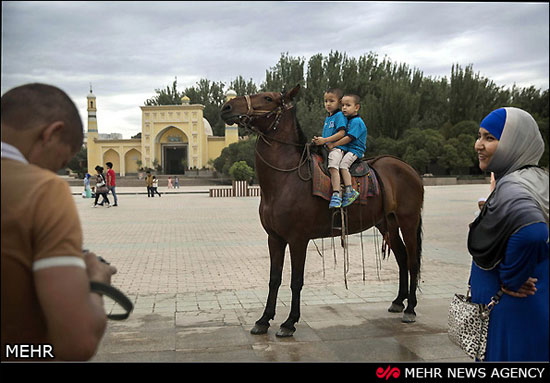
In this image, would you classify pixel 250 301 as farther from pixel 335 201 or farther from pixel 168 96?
pixel 168 96

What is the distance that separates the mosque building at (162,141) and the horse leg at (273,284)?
4478cm

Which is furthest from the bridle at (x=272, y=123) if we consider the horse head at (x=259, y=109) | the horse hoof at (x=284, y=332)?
the horse hoof at (x=284, y=332)

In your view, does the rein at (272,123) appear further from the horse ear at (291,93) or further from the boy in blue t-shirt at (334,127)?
the boy in blue t-shirt at (334,127)

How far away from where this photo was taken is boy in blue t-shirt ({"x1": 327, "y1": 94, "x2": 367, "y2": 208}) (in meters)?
4.46

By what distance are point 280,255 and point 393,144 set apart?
3504 centimetres

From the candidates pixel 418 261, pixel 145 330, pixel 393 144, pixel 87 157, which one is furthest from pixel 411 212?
pixel 87 157

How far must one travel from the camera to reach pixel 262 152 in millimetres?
4402

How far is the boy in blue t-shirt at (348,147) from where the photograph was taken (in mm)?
4465

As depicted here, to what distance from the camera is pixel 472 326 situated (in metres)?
2.38

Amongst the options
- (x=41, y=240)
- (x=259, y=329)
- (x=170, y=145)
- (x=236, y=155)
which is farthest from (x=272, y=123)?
(x=170, y=145)

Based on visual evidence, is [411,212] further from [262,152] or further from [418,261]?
[262,152]
